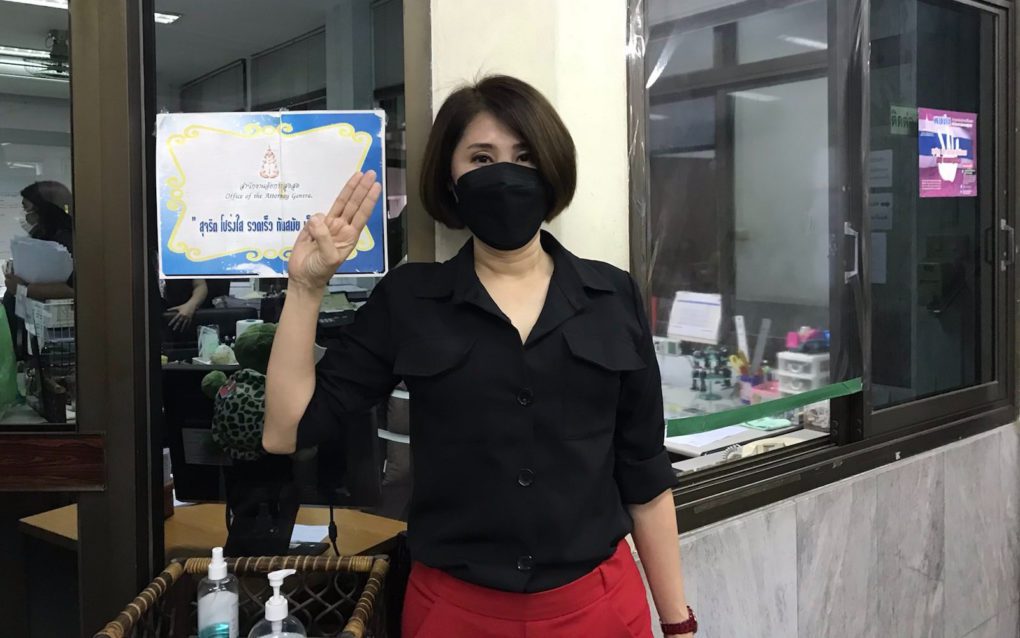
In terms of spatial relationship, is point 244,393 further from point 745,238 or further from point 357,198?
point 745,238

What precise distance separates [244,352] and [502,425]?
1.89ft

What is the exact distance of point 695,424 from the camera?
1.84 meters

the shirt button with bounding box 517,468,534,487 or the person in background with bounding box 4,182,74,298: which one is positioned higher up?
the person in background with bounding box 4,182,74,298

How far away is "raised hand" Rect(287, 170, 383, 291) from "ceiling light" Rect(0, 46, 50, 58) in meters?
0.62

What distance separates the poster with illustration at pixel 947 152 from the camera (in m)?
2.68

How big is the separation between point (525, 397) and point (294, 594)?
0.59 metres

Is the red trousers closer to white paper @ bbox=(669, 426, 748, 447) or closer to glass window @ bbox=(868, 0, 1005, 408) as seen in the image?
white paper @ bbox=(669, 426, 748, 447)

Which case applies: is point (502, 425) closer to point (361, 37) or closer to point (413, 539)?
point (413, 539)

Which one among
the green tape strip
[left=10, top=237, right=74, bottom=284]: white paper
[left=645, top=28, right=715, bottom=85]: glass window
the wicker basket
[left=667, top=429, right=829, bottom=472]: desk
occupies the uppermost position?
[left=645, top=28, right=715, bottom=85]: glass window

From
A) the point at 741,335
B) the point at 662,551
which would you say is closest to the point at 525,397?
the point at 662,551

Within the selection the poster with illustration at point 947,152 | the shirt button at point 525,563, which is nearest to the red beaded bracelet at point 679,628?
the shirt button at point 525,563

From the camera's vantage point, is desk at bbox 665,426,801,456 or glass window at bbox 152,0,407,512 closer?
glass window at bbox 152,0,407,512

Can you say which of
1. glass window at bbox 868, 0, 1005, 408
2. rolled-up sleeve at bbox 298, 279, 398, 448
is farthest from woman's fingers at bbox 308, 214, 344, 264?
glass window at bbox 868, 0, 1005, 408

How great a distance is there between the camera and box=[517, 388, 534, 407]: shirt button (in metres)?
1.22
